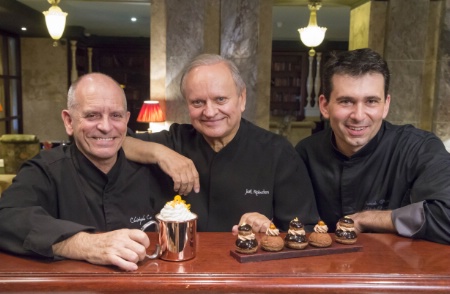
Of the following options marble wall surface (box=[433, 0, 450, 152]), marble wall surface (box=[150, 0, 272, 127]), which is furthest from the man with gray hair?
marble wall surface (box=[433, 0, 450, 152])

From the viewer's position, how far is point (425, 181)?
5.03 feet

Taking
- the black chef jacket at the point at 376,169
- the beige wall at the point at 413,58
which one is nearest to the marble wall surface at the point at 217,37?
the beige wall at the point at 413,58

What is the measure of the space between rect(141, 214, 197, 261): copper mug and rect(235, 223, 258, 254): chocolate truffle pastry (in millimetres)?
122

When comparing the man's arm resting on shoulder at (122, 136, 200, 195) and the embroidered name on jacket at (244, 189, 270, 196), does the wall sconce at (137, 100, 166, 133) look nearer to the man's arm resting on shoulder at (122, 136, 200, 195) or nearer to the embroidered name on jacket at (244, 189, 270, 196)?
the man's arm resting on shoulder at (122, 136, 200, 195)

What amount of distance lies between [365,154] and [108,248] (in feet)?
3.89

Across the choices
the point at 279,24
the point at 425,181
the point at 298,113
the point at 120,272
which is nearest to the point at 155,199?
the point at 120,272

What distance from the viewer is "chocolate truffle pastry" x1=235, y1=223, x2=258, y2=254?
3.65 feet

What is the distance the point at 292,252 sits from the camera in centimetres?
114

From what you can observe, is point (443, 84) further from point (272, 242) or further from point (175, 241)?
point (175, 241)

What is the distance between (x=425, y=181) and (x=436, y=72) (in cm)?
345

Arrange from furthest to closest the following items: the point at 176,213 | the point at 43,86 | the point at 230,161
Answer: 1. the point at 43,86
2. the point at 230,161
3. the point at 176,213

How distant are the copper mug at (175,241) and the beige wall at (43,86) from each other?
10.00m

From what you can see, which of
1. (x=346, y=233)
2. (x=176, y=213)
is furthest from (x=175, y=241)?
(x=346, y=233)

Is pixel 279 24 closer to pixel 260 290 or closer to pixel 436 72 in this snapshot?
pixel 436 72
